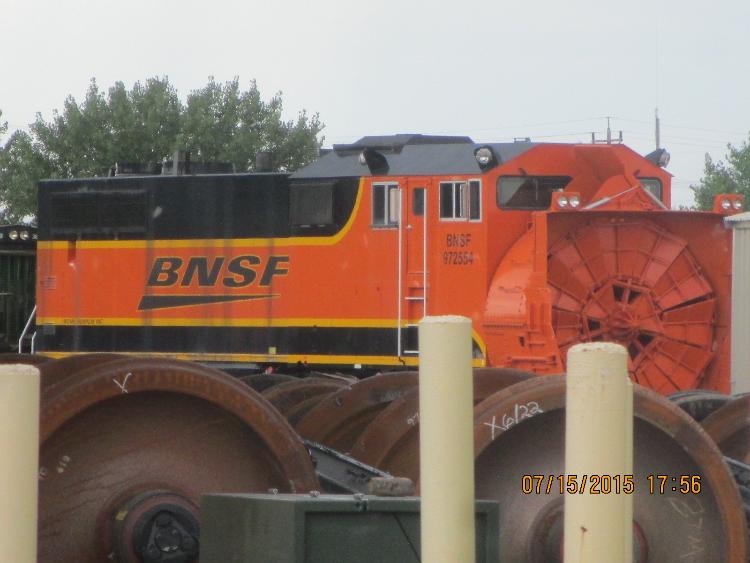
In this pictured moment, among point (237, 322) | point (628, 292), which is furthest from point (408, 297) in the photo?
point (628, 292)

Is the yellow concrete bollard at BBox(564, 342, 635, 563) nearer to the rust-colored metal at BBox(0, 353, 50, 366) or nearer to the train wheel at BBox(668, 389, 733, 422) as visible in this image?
the train wheel at BBox(668, 389, 733, 422)

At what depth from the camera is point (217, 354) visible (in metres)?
15.8

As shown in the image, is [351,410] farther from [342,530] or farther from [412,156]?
[412,156]

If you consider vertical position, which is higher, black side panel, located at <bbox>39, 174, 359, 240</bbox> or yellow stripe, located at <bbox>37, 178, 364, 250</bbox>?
black side panel, located at <bbox>39, 174, 359, 240</bbox>

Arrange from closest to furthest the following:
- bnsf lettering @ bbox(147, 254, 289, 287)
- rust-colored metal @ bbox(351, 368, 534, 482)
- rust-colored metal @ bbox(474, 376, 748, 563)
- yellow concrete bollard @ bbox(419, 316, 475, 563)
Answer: yellow concrete bollard @ bbox(419, 316, 475, 563) → rust-colored metal @ bbox(474, 376, 748, 563) → rust-colored metal @ bbox(351, 368, 534, 482) → bnsf lettering @ bbox(147, 254, 289, 287)

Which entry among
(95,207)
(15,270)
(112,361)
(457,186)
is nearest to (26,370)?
(112,361)

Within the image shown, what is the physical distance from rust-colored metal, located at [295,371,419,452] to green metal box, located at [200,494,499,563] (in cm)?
338

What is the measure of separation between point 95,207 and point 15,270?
165 inches

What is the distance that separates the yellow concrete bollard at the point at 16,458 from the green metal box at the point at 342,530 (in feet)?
2.65

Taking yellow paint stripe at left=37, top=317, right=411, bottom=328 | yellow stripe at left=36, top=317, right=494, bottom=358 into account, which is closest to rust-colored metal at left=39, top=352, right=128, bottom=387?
yellow stripe at left=36, top=317, right=494, bottom=358

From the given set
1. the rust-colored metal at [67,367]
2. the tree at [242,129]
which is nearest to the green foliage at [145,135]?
the tree at [242,129]

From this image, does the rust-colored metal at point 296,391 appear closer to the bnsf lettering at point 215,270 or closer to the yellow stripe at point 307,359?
the yellow stripe at point 307,359

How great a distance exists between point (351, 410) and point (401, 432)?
3.79 ft

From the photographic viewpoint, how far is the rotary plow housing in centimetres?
1269
